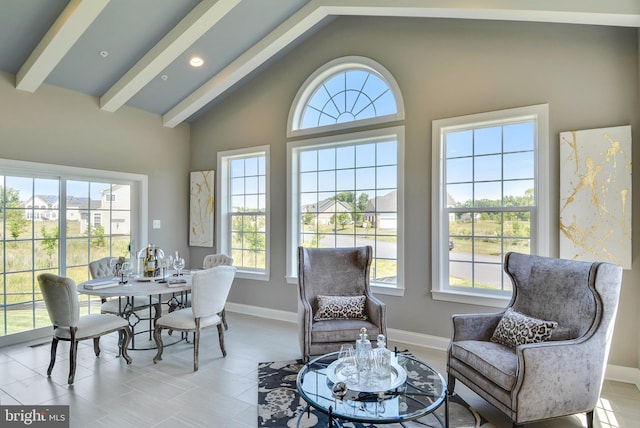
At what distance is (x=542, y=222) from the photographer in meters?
3.40

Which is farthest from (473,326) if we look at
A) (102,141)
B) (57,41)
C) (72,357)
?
(102,141)

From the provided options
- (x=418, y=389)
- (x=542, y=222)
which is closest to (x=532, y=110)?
(x=542, y=222)

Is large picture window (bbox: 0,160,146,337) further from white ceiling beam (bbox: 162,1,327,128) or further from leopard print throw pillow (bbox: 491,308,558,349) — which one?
leopard print throw pillow (bbox: 491,308,558,349)

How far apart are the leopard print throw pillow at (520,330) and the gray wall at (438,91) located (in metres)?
0.91

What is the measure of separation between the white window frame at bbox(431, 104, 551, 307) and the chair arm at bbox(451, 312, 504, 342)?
75cm

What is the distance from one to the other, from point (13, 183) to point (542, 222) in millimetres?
5752

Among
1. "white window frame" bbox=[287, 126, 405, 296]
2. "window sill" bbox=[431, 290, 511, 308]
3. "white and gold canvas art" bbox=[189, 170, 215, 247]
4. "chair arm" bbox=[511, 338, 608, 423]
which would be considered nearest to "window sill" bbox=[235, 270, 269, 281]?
"white window frame" bbox=[287, 126, 405, 296]

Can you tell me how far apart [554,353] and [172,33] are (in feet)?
15.2

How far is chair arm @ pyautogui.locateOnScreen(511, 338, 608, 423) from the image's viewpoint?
2172mm

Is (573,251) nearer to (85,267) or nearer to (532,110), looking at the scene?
(532,110)

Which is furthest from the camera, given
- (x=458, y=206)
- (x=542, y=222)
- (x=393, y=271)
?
(x=393, y=271)

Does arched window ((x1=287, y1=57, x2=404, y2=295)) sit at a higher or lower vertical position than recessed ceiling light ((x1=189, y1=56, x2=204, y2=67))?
lower

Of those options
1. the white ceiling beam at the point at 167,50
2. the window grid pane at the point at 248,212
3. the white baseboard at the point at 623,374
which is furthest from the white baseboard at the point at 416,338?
the white ceiling beam at the point at 167,50

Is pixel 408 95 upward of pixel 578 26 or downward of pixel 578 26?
downward
